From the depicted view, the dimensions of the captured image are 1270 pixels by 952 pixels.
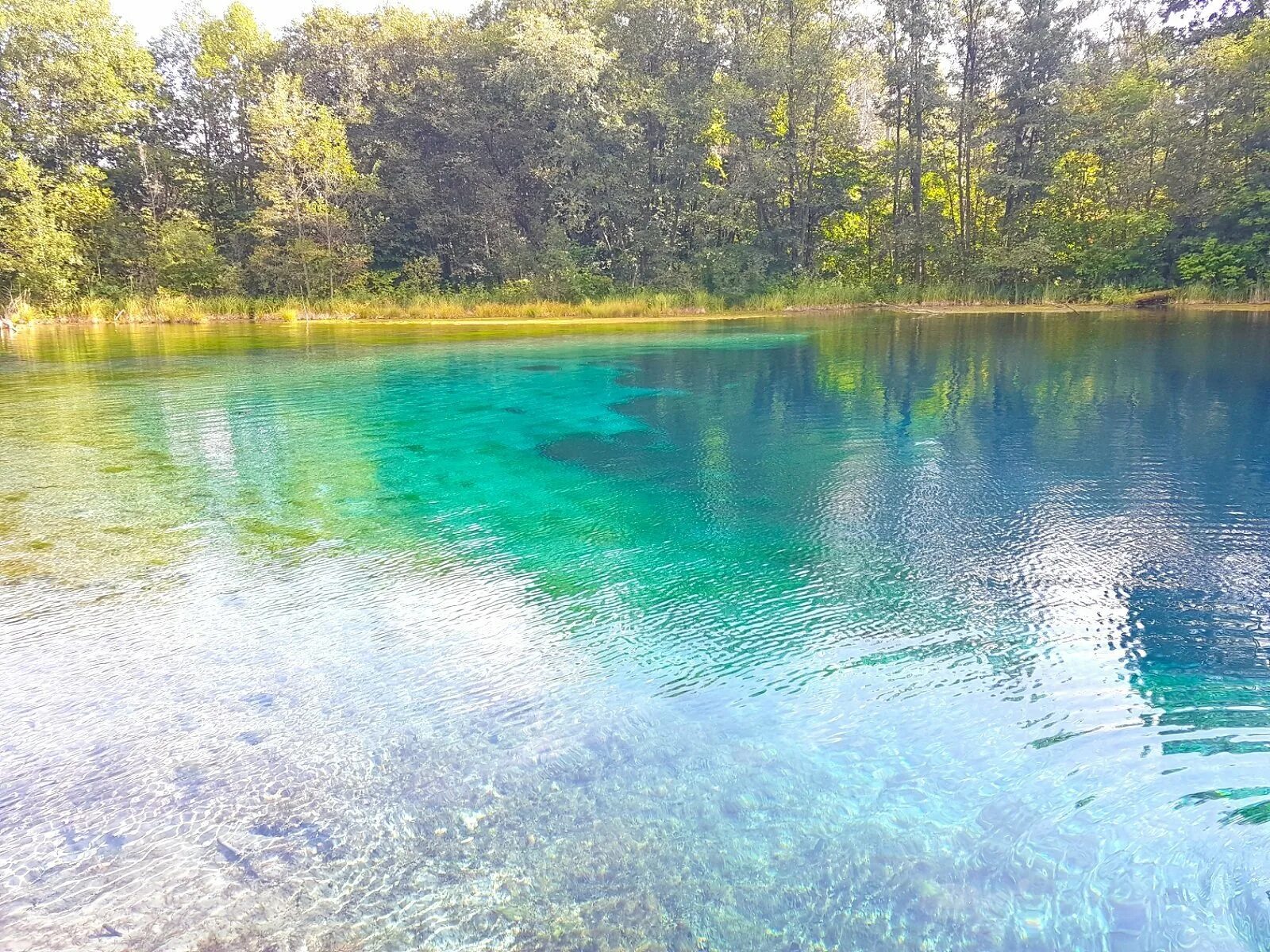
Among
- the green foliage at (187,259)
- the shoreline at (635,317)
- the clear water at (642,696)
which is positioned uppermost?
the green foliage at (187,259)

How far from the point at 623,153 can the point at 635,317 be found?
7.81 m

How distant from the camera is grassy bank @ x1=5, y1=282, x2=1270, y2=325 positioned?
24.2m

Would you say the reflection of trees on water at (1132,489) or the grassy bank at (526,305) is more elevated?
the grassy bank at (526,305)

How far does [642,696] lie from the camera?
2.76 meters

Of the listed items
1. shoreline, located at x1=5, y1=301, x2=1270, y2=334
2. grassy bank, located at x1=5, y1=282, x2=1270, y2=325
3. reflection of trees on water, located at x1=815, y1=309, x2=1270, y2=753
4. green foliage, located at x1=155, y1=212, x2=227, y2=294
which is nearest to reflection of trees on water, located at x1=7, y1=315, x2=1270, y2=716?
reflection of trees on water, located at x1=815, y1=309, x2=1270, y2=753

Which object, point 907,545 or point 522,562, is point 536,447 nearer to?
point 522,562

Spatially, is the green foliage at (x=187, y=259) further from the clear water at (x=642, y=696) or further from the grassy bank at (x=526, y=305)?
the clear water at (x=642, y=696)

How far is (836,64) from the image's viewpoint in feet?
84.7

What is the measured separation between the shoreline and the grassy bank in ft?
0.16

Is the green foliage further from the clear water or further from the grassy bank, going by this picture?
the clear water

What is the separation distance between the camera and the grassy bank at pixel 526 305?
24.2 meters

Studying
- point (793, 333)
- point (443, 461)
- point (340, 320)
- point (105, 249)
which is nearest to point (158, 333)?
point (340, 320)

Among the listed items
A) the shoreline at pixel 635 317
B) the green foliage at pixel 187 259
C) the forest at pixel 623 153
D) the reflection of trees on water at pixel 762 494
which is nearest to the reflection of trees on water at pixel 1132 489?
the reflection of trees on water at pixel 762 494

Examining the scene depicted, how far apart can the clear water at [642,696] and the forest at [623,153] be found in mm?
20897
